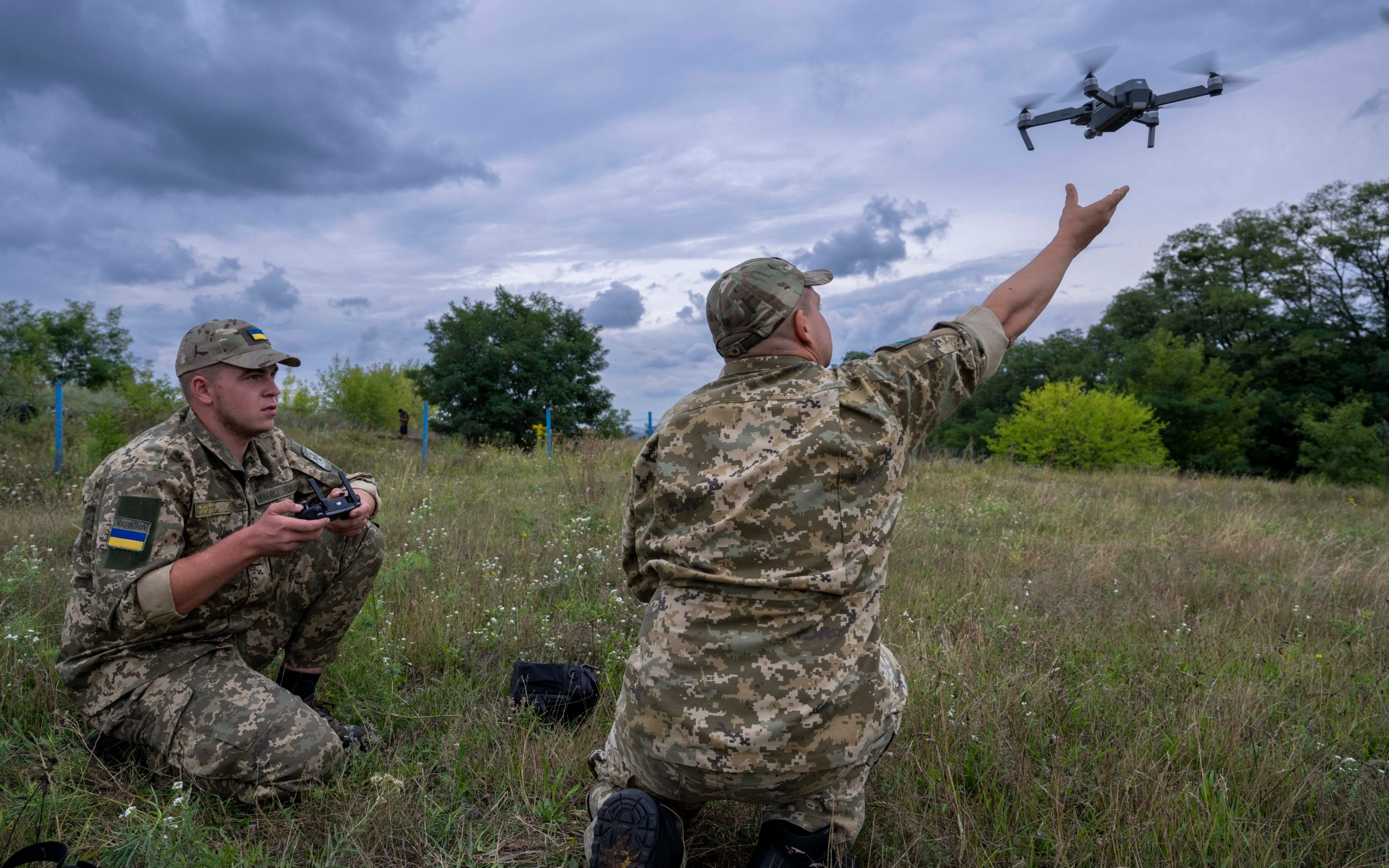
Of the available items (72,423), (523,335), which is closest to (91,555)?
(72,423)

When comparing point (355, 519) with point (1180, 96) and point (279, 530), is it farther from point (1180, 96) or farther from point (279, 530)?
point (1180, 96)

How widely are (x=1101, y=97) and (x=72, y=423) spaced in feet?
60.4

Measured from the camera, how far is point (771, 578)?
7.04 feet

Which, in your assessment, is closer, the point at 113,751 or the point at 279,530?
the point at 279,530

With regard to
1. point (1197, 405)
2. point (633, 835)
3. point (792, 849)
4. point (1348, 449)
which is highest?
point (633, 835)

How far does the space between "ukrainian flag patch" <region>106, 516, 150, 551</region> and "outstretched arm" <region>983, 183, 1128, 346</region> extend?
10.2 ft

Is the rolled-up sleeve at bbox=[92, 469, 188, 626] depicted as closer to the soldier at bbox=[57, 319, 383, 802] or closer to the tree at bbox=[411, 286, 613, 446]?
the soldier at bbox=[57, 319, 383, 802]

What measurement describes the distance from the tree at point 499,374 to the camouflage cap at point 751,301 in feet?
101

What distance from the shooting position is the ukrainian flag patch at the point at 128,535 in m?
2.94

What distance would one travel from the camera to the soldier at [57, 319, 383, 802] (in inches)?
115

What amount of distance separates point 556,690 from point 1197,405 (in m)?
45.1

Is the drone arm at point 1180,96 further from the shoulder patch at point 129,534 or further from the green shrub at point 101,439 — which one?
the green shrub at point 101,439

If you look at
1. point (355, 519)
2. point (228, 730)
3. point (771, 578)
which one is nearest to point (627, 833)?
point (771, 578)

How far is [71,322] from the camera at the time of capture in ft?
154
